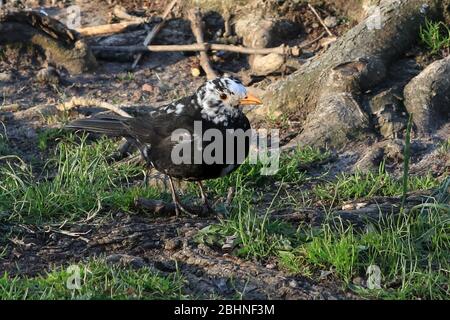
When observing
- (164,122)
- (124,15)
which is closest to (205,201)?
(164,122)

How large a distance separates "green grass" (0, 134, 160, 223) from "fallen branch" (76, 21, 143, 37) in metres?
2.27

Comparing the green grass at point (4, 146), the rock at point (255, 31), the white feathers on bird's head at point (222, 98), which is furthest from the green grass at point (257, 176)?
the rock at point (255, 31)

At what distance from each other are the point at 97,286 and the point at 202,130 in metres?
1.31

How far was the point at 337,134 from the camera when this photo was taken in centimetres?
647

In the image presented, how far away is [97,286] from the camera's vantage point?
432cm

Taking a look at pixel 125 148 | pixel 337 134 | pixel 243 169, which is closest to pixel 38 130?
pixel 125 148

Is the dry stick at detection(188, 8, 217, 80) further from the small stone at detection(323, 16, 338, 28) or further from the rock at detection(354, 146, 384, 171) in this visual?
the rock at detection(354, 146, 384, 171)

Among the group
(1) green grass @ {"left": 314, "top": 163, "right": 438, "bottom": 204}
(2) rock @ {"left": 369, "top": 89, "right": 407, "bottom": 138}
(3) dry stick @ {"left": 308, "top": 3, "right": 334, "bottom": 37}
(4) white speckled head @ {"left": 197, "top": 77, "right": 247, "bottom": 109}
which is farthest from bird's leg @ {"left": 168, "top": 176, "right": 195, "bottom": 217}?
(3) dry stick @ {"left": 308, "top": 3, "right": 334, "bottom": 37}

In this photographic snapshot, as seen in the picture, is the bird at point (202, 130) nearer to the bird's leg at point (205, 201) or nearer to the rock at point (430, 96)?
the bird's leg at point (205, 201)

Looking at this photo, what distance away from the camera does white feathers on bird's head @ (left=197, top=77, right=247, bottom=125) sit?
523cm

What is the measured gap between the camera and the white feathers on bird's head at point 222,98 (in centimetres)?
523

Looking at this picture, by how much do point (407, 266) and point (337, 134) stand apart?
2.09 meters

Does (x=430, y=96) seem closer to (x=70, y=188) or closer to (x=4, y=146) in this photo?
(x=70, y=188)

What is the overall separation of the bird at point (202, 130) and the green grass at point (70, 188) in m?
0.34
